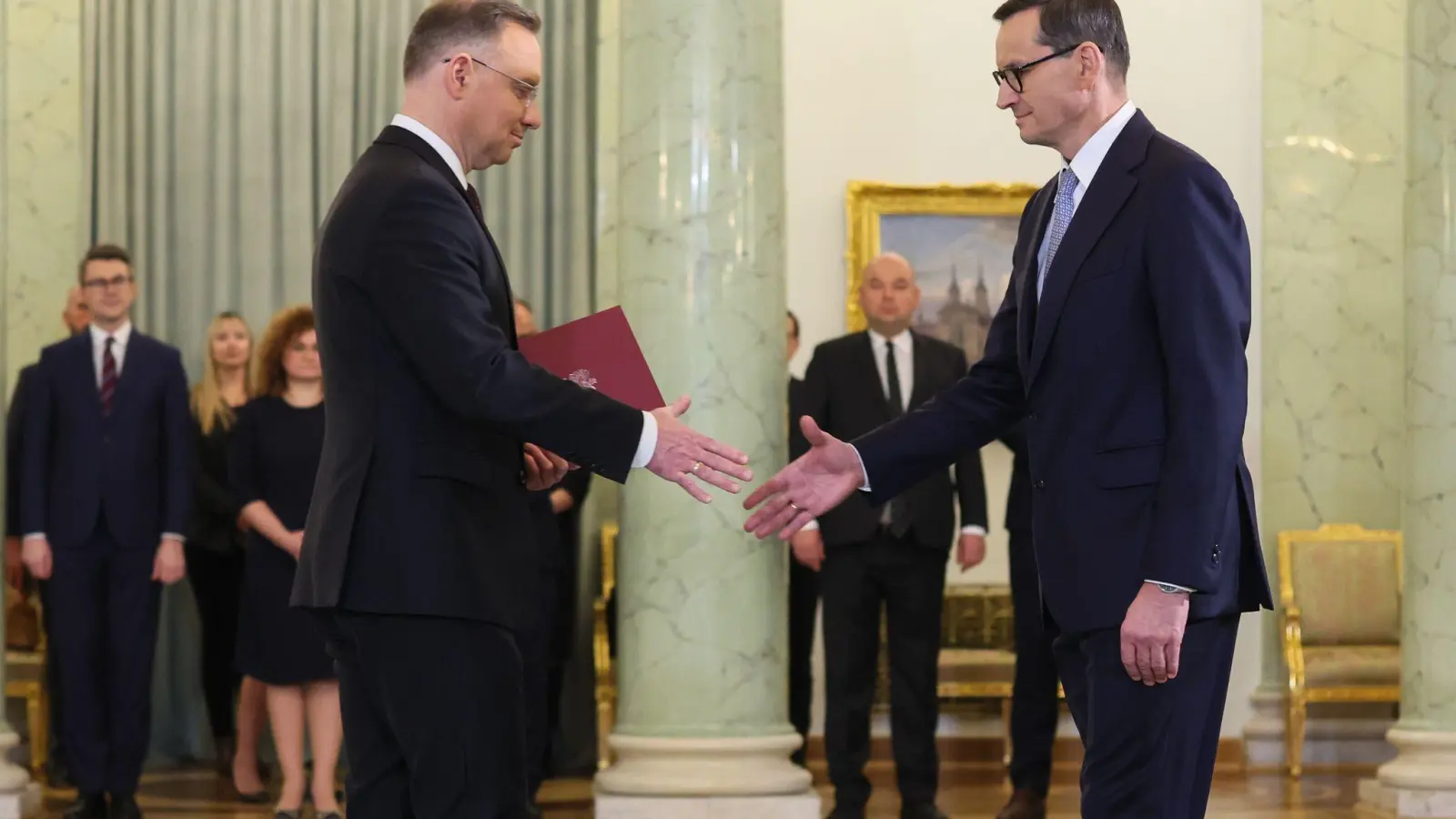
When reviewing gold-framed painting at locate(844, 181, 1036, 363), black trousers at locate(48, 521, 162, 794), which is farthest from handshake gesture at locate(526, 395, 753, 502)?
gold-framed painting at locate(844, 181, 1036, 363)

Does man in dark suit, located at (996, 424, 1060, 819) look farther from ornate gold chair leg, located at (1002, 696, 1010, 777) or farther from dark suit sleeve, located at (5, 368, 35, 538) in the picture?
dark suit sleeve, located at (5, 368, 35, 538)

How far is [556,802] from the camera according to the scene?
805 cm

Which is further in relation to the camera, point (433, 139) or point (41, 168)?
point (41, 168)

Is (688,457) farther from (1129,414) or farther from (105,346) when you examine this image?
(105,346)

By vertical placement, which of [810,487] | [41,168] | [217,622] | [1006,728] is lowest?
[1006,728]

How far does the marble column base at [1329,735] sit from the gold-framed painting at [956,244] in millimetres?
2424

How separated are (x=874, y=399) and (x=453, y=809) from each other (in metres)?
4.30

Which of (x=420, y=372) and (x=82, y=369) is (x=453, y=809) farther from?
(x=82, y=369)

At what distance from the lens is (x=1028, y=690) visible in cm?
702

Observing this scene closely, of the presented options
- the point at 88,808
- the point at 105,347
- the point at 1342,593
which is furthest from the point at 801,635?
the point at 105,347

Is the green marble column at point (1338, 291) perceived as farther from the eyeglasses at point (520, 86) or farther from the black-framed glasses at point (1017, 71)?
the eyeglasses at point (520, 86)

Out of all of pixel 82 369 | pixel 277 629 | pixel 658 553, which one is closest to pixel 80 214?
pixel 82 369

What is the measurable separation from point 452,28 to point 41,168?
6.40m

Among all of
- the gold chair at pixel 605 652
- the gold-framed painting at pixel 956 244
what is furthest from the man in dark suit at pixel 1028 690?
the gold-framed painting at pixel 956 244
